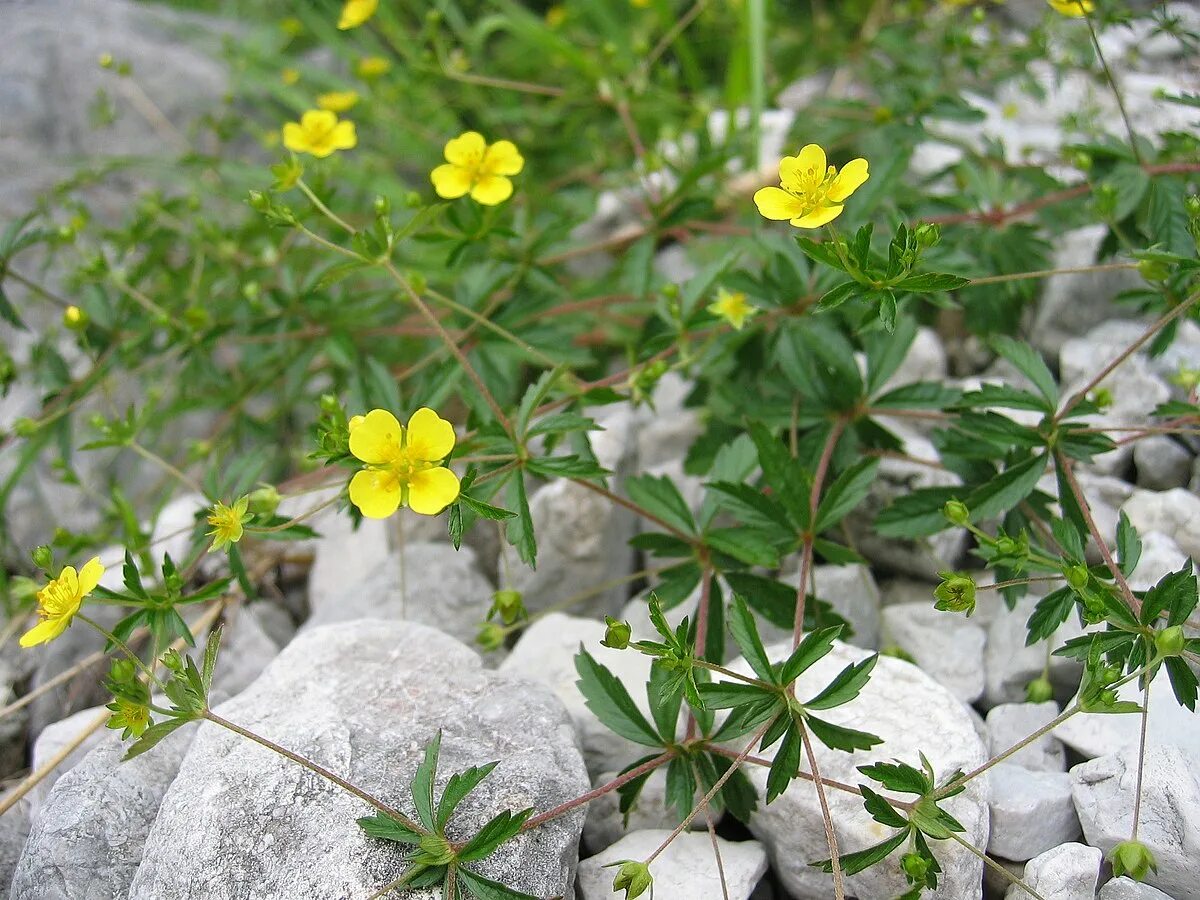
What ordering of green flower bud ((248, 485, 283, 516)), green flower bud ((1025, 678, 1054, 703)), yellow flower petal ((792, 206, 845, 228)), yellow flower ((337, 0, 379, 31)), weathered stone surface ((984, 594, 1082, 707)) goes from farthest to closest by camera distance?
yellow flower ((337, 0, 379, 31)) → weathered stone surface ((984, 594, 1082, 707)) → green flower bud ((1025, 678, 1054, 703)) → green flower bud ((248, 485, 283, 516)) → yellow flower petal ((792, 206, 845, 228))

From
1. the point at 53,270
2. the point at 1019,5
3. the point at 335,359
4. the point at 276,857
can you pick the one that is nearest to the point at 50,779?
the point at 276,857

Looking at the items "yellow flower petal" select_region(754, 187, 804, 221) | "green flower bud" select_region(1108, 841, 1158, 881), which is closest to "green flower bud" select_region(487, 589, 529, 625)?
"yellow flower petal" select_region(754, 187, 804, 221)

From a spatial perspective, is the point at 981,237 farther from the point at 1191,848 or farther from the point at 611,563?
the point at 1191,848

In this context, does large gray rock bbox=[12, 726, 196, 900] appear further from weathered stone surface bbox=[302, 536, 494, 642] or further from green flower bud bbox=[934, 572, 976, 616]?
green flower bud bbox=[934, 572, 976, 616]

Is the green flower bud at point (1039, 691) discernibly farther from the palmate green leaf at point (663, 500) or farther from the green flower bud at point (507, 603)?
the green flower bud at point (507, 603)

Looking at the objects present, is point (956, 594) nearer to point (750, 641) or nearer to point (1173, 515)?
point (750, 641)

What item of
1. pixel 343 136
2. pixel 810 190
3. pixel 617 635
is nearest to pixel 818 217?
pixel 810 190
